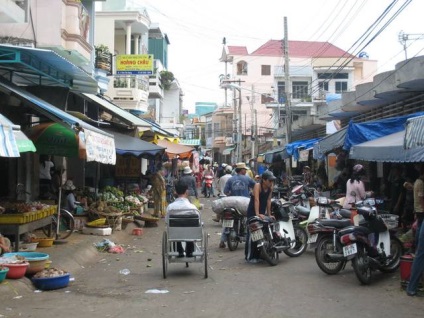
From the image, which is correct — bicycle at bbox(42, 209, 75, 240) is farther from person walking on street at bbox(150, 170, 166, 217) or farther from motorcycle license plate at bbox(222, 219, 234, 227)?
person walking on street at bbox(150, 170, 166, 217)

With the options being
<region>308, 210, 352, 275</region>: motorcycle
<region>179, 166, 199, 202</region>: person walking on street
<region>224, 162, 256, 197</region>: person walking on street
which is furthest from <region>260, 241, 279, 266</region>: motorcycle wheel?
<region>179, 166, 199, 202</region>: person walking on street

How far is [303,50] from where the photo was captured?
254ft

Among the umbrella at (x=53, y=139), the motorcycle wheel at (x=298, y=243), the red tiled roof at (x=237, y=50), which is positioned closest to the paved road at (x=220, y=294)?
the motorcycle wheel at (x=298, y=243)

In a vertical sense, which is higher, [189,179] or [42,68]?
[42,68]

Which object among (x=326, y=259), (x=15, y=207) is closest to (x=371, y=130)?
(x=326, y=259)

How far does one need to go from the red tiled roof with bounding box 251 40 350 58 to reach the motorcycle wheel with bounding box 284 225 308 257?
65421 millimetres

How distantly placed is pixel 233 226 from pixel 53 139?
4.44 metres

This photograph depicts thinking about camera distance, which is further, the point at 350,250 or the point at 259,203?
the point at 259,203

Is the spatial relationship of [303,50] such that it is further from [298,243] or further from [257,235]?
[257,235]

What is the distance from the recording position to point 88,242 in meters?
12.6

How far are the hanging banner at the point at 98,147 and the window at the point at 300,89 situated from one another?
52.4 metres

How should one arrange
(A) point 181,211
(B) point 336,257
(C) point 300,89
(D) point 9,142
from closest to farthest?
1. (D) point 9,142
2. (B) point 336,257
3. (A) point 181,211
4. (C) point 300,89

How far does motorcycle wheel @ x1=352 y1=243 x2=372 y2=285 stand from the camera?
833 cm

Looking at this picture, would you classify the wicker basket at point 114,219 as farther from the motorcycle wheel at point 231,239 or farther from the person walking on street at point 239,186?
the motorcycle wheel at point 231,239
